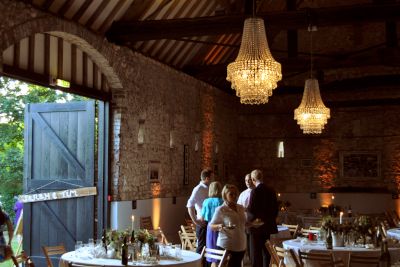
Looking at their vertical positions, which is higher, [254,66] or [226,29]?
[226,29]

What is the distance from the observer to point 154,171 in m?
11.8

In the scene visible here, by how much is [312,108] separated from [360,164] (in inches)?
277

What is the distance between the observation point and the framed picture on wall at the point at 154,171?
11.6 meters

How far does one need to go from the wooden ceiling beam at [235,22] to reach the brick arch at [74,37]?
0.34m

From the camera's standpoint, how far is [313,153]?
17406 millimetres

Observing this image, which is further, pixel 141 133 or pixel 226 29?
pixel 141 133

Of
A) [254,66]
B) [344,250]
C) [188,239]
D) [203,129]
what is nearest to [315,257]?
[344,250]

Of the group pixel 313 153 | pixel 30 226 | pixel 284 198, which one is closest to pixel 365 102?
pixel 313 153

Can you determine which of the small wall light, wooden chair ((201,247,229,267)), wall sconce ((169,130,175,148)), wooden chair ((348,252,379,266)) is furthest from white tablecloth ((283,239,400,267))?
the small wall light

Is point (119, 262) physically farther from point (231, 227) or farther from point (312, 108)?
point (312, 108)

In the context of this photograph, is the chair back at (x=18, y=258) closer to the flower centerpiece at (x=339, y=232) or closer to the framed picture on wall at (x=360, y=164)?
the flower centerpiece at (x=339, y=232)

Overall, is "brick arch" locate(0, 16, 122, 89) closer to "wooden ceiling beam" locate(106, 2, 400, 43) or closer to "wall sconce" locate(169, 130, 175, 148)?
"wooden ceiling beam" locate(106, 2, 400, 43)

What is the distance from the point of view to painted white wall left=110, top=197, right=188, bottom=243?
10344 millimetres

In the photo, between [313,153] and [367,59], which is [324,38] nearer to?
[313,153]
